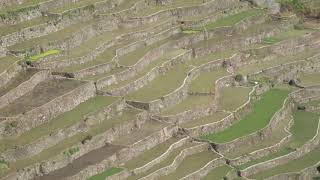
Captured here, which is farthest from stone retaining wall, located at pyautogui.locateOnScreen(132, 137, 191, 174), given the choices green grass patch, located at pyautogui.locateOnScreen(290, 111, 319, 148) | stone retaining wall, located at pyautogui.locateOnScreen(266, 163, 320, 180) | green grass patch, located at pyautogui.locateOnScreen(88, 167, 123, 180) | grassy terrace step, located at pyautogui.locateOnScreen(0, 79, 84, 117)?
green grass patch, located at pyautogui.locateOnScreen(290, 111, 319, 148)

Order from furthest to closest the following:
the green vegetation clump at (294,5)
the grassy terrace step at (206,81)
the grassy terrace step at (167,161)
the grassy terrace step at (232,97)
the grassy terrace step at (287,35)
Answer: the green vegetation clump at (294,5), the grassy terrace step at (287,35), the grassy terrace step at (206,81), the grassy terrace step at (232,97), the grassy terrace step at (167,161)

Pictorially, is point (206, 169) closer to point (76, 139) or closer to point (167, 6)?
point (76, 139)

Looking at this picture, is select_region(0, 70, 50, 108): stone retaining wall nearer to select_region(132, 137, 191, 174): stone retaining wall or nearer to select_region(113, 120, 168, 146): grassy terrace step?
select_region(113, 120, 168, 146): grassy terrace step

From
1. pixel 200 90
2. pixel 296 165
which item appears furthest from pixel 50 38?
pixel 296 165

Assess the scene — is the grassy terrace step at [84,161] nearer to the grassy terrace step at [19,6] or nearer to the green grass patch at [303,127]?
the green grass patch at [303,127]

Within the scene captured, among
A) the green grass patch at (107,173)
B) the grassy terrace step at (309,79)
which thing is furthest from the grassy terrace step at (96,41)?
the grassy terrace step at (309,79)

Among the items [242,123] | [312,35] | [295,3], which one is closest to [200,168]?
[242,123]
